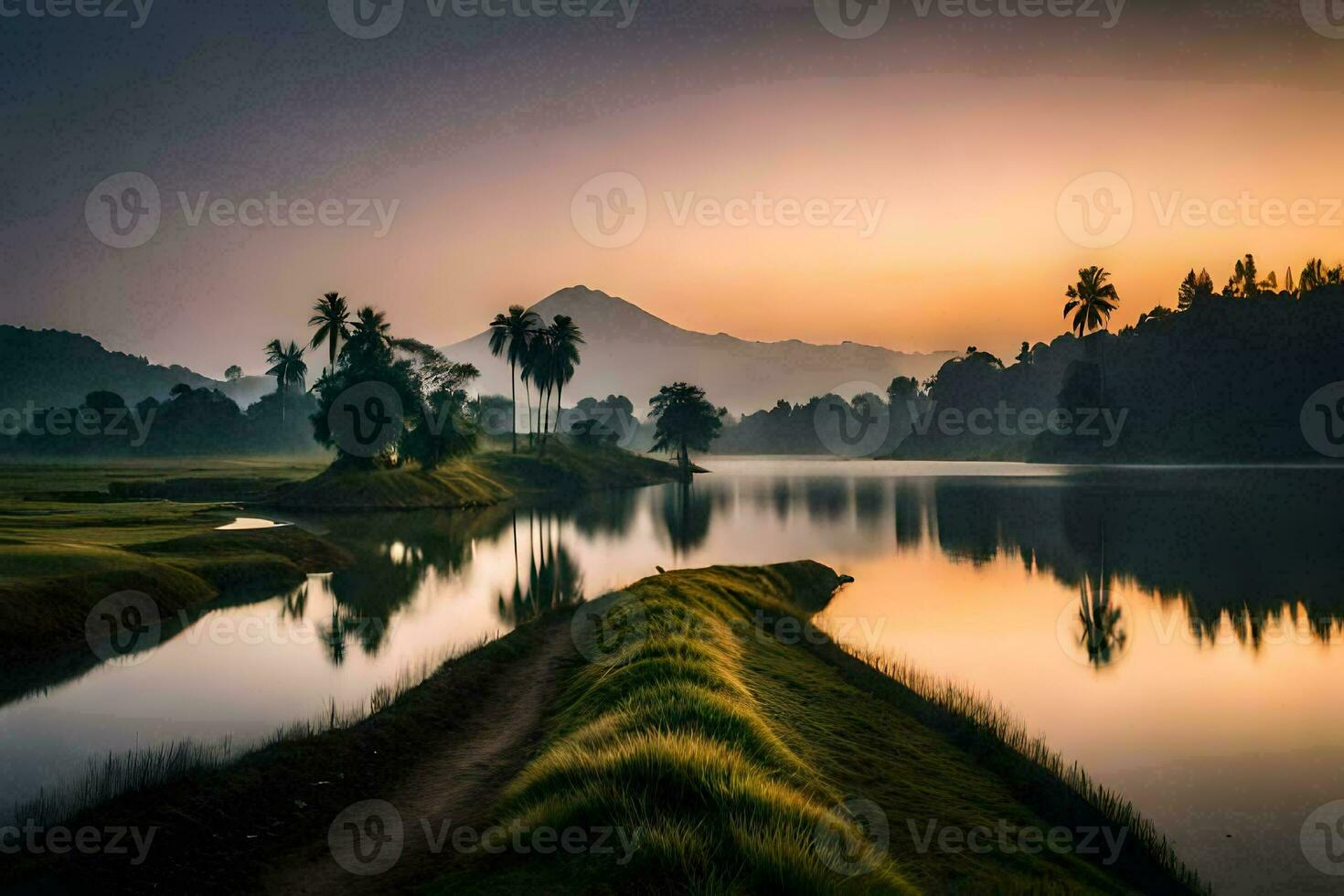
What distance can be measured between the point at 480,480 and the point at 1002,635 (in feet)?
239

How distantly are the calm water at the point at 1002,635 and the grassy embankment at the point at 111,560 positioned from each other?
6.56ft

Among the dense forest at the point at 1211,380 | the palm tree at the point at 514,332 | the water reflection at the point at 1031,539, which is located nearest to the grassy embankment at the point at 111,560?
the water reflection at the point at 1031,539

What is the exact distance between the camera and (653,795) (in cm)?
874

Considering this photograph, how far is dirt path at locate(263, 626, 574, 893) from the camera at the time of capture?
354 inches

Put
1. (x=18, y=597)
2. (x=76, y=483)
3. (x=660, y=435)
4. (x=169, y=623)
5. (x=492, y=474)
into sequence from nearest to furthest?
(x=18, y=597)
(x=169, y=623)
(x=76, y=483)
(x=492, y=474)
(x=660, y=435)

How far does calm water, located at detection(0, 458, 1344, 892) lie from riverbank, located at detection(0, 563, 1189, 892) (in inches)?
108

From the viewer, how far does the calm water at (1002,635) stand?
15117mm

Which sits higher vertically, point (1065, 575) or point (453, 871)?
point (453, 871)

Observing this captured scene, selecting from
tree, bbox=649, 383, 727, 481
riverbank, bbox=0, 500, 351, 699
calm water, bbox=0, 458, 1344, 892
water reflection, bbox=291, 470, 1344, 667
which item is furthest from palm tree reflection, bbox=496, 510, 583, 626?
tree, bbox=649, 383, 727, 481

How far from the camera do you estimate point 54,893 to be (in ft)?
28.5

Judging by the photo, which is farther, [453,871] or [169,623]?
[169,623]

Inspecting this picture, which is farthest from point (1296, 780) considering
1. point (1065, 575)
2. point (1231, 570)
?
point (1231, 570)

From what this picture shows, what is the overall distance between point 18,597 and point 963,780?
2631cm

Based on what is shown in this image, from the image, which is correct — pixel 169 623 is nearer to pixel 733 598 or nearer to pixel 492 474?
pixel 733 598
